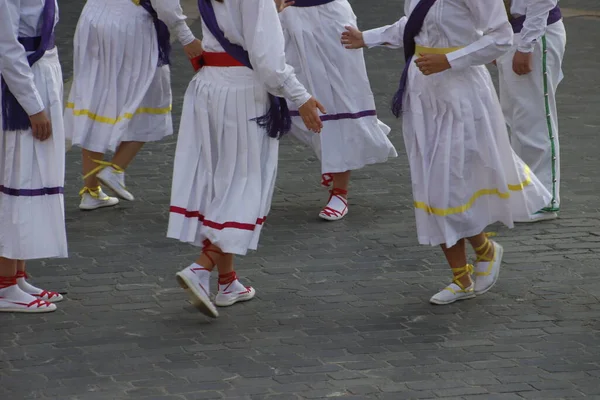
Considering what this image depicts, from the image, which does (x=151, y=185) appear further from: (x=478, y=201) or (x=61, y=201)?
(x=478, y=201)

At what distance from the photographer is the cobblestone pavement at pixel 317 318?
5320 millimetres

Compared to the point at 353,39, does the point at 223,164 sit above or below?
below

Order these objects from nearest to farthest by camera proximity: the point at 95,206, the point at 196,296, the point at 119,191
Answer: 1. the point at 196,296
2. the point at 95,206
3. the point at 119,191

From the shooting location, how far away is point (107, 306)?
20.9ft

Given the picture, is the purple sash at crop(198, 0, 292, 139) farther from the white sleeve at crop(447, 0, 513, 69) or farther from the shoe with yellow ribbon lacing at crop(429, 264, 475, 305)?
the shoe with yellow ribbon lacing at crop(429, 264, 475, 305)

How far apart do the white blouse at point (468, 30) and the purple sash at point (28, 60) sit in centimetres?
180

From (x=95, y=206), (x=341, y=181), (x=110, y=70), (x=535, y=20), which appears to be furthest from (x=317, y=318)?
(x=110, y=70)

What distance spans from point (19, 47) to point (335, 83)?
266cm

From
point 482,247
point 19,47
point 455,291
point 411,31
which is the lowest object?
point 455,291

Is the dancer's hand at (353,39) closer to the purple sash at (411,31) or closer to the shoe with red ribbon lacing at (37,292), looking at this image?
the purple sash at (411,31)

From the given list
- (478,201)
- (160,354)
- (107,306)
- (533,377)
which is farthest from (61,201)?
(533,377)

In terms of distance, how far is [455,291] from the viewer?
638 cm

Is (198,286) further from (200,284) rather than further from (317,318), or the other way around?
(317,318)

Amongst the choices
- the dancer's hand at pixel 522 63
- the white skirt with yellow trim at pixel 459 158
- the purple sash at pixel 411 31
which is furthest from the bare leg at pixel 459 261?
the dancer's hand at pixel 522 63
